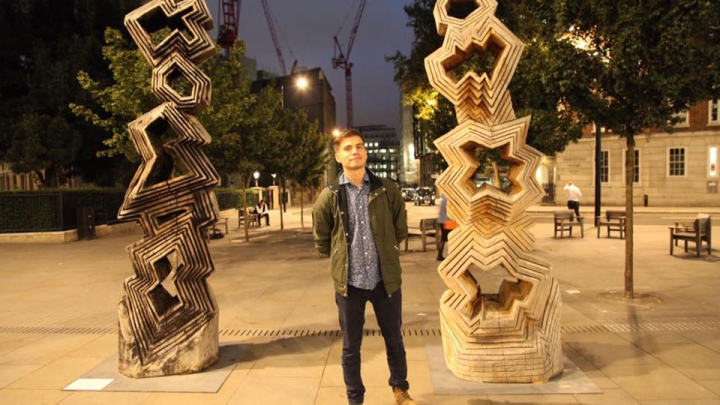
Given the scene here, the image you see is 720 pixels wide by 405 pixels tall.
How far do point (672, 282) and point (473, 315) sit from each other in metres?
5.71

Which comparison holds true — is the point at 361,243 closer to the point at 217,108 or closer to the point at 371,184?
the point at 371,184

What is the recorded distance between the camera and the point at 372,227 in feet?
12.0

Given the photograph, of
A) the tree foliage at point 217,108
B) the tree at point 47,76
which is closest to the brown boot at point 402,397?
the tree foliage at point 217,108

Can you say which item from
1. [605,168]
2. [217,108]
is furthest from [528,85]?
[605,168]

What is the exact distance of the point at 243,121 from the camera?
1469cm

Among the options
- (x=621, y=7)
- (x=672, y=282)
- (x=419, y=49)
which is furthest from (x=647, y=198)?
(x=621, y=7)

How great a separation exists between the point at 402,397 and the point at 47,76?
72.5 feet

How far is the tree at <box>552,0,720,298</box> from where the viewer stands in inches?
249

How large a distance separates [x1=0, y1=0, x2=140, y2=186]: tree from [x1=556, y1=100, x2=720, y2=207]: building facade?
28504 millimetres

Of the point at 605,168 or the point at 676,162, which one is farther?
the point at 605,168

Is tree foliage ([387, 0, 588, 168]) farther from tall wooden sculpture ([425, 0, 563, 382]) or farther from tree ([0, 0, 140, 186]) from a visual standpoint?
tree ([0, 0, 140, 186])

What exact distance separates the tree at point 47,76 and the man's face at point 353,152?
19814mm

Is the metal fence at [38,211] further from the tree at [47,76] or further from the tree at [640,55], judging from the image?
the tree at [640,55]

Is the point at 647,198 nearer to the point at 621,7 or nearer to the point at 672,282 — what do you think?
the point at 672,282
